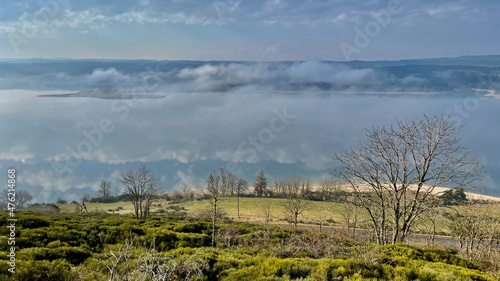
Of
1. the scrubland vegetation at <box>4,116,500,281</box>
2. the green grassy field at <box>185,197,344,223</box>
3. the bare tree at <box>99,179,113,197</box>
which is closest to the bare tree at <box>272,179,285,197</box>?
the green grassy field at <box>185,197,344,223</box>

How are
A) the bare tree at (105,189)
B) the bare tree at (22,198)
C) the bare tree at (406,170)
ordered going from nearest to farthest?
the bare tree at (406,170) → the bare tree at (22,198) → the bare tree at (105,189)

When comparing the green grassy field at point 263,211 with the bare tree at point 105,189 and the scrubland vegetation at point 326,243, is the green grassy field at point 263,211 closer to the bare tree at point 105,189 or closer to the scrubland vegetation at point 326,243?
the bare tree at point 105,189

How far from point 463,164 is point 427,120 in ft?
8.76

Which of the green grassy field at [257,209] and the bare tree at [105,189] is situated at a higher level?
the bare tree at [105,189]

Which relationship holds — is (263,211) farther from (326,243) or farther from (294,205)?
(326,243)

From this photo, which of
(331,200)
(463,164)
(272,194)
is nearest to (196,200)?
(272,194)

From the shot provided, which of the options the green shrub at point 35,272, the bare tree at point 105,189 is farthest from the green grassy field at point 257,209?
the green shrub at point 35,272

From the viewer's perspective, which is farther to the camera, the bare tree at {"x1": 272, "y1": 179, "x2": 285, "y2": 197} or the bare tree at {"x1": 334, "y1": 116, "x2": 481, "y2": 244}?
the bare tree at {"x1": 272, "y1": 179, "x2": 285, "y2": 197}

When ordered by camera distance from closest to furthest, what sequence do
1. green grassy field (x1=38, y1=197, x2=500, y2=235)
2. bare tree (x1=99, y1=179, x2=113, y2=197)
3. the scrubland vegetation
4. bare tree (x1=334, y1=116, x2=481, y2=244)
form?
1. the scrubland vegetation
2. bare tree (x1=334, y1=116, x2=481, y2=244)
3. green grassy field (x1=38, y1=197, x2=500, y2=235)
4. bare tree (x1=99, y1=179, x2=113, y2=197)

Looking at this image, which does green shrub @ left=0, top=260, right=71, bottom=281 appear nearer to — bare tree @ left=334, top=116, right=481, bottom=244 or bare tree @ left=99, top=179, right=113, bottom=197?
bare tree @ left=334, top=116, right=481, bottom=244

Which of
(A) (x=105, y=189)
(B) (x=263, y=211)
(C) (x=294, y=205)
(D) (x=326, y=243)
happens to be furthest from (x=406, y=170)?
(A) (x=105, y=189)

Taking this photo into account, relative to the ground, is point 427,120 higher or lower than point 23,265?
higher

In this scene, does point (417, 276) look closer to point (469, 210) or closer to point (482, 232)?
point (482, 232)

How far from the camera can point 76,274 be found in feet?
22.8
